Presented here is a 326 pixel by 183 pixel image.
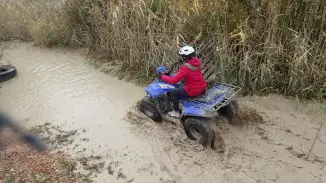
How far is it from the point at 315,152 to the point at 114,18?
15.6ft

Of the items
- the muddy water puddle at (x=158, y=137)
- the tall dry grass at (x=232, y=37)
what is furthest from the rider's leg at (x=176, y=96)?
the tall dry grass at (x=232, y=37)

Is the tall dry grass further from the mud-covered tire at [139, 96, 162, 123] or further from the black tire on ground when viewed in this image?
the black tire on ground

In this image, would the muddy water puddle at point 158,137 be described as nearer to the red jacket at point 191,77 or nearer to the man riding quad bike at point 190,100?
the man riding quad bike at point 190,100

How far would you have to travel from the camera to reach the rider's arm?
4941 millimetres

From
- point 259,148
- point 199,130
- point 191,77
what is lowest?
point 259,148

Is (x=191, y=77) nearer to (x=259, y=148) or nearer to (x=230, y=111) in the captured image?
(x=230, y=111)

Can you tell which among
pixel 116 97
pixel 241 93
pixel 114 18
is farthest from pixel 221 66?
pixel 114 18

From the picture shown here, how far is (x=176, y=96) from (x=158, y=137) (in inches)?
29.2

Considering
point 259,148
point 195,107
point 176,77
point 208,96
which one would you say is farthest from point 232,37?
point 259,148

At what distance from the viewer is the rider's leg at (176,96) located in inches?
202

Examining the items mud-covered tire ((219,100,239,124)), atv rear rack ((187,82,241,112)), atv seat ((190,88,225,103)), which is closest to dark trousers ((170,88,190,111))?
atv seat ((190,88,225,103))

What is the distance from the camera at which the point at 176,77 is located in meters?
5.01

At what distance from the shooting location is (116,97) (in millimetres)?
6703

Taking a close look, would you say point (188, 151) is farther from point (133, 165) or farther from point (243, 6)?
point (243, 6)
